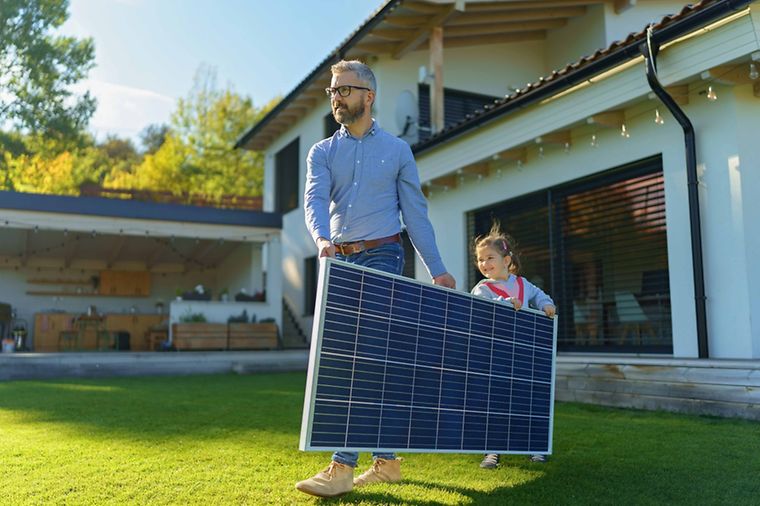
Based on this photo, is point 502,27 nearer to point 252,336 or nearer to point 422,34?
point 422,34

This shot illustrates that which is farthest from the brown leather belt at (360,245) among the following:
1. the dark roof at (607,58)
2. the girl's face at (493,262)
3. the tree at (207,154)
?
the tree at (207,154)

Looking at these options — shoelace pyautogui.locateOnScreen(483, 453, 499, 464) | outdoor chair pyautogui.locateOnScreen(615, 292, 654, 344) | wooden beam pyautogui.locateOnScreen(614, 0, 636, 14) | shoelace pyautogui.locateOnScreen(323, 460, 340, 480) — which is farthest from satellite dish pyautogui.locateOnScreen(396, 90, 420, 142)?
shoelace pyautogui.locateOnScreen(323, 460, 340, 480)

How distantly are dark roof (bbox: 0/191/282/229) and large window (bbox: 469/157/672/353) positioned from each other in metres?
8.70

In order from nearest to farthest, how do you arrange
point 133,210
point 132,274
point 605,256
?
point 605,256
point 133,210
point 132,274

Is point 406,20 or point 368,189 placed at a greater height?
point 406,20

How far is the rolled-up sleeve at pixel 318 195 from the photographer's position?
3031 mm

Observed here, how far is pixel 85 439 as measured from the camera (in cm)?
417

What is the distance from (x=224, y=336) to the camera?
14289 millimetres

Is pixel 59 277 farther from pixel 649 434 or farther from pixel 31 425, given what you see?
pixel 649 434

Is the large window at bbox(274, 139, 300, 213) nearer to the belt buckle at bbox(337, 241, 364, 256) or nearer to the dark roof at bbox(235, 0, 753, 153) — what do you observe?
the dark roof at bbox(235, 0, 753, 153)

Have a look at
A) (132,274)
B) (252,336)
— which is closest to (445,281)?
(252,336)

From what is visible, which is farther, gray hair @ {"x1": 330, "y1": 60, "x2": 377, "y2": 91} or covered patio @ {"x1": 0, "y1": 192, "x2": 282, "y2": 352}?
covered patio @ {"x1": 0, "y1": 192, "x2": 282, "y2": 352}

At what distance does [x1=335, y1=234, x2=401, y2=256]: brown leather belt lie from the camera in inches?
125

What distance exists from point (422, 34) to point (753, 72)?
712 centimetres
